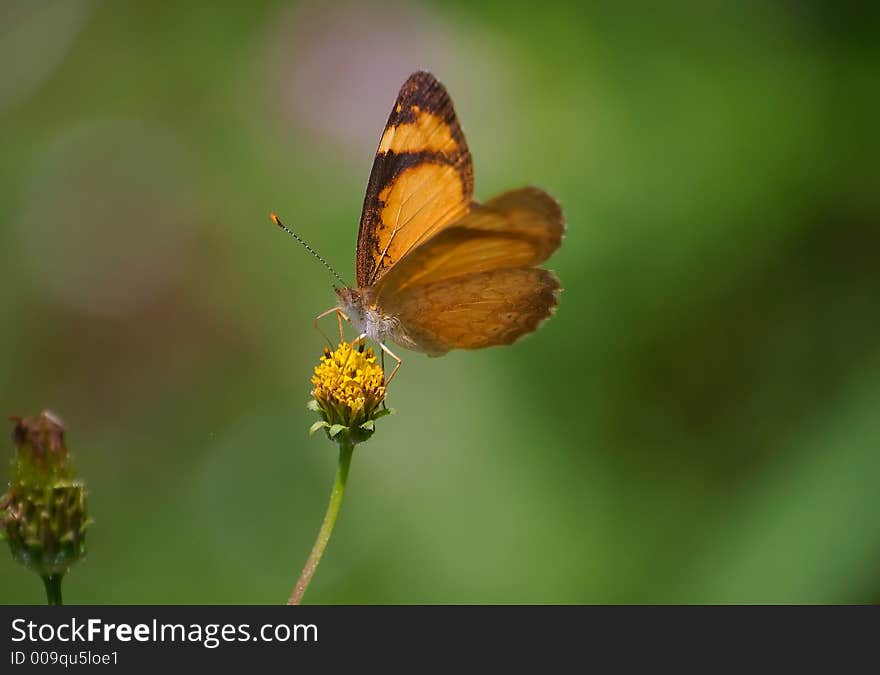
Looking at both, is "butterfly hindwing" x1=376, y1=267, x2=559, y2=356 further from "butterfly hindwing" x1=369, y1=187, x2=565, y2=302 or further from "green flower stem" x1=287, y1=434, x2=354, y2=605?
"green flower stem" x1=287, y1=434, x2=354, y2=605

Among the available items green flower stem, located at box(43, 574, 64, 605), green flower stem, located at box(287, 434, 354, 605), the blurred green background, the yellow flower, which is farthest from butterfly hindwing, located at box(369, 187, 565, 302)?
the blurred green background

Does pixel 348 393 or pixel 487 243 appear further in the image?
pixel 487 243

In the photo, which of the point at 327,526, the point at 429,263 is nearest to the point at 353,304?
the point at 429,263

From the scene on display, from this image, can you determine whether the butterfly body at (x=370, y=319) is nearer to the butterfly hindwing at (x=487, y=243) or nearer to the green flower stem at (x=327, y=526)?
the butterfly hindwing at (x=487, y=243)

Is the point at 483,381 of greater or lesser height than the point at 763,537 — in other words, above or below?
above

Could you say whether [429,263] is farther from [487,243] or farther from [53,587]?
[53,587]

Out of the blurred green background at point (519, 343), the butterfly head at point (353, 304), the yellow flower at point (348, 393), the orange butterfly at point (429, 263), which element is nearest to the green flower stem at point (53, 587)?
the yellow flower at point (348, 393)

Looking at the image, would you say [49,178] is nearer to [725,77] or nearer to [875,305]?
[725,77]
